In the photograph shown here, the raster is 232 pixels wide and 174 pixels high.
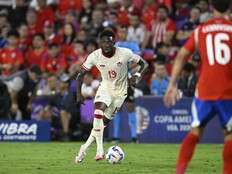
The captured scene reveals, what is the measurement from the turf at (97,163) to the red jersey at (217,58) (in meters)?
2.85

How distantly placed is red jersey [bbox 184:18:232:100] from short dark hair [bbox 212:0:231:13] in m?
0.14

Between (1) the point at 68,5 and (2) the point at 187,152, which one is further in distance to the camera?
(1) the point at 68,5

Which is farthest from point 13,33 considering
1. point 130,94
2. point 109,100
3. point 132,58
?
point 109,100

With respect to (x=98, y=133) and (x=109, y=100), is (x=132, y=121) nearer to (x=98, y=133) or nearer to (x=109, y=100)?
(x=109, y=100)

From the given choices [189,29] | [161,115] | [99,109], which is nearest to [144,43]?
[189,29]

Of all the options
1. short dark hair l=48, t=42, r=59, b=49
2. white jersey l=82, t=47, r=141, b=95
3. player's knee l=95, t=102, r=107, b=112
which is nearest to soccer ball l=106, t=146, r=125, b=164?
player's knee l=95, t=102, r=107, b=112

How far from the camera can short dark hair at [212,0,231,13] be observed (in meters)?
9.53

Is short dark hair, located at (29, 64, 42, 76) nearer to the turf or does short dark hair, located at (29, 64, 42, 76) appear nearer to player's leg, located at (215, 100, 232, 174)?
the turf

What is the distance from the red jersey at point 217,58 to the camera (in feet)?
31.7

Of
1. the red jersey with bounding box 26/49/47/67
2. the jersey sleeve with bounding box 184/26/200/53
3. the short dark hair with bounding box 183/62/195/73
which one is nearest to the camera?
the jersey sleeve with bounding box 184/26/200/53

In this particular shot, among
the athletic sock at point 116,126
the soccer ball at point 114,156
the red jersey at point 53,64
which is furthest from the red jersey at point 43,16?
the soccer ball at point 114,156

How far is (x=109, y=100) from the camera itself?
14.7 meters

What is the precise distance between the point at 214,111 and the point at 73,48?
14.9m

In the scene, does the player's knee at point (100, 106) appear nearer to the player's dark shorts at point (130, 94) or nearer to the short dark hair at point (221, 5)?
the player's dark shorts at point (130, 94)
